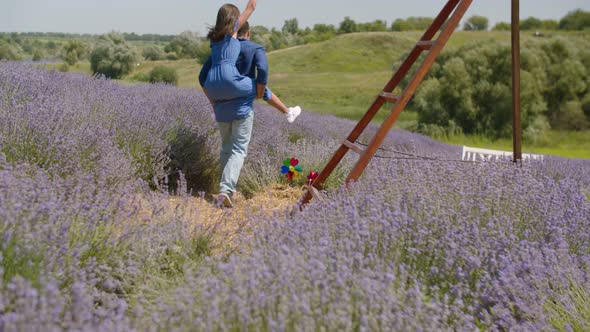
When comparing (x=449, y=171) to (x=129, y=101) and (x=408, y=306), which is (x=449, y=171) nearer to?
(x=408, y=306)

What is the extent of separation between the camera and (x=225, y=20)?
395cm

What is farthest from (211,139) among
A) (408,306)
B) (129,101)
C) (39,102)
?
(408,306)

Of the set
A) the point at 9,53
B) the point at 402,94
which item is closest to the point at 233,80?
the point at 402,94

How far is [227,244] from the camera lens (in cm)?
281

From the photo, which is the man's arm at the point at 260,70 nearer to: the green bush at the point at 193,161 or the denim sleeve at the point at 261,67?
the denim sleeve at the point at 261,67

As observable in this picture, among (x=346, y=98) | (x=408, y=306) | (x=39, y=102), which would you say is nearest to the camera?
(x=408, y=306)

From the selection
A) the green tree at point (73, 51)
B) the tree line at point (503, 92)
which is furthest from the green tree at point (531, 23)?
the green tree at point (73, 51)

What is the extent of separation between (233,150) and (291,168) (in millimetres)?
761

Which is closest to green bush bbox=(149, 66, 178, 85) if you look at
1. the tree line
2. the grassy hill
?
the grassy hill

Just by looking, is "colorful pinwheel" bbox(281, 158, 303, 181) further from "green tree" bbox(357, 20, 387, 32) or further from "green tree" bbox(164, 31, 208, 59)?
"green tree" bbox(357, 20, 387, 32)

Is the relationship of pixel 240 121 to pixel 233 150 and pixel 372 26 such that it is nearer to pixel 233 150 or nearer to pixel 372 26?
pixel 233 150

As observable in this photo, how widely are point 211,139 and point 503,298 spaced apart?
3.33 meters

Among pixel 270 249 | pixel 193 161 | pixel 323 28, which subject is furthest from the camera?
pixel 323 28

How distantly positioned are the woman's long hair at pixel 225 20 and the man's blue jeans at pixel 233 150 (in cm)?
65
